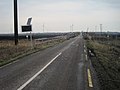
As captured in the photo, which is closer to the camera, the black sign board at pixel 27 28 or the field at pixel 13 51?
the field at pixel 13 51

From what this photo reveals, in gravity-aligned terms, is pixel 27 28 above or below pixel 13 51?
above

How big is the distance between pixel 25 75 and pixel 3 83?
2.04 meters

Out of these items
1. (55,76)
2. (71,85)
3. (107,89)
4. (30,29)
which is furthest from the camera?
(30,29)

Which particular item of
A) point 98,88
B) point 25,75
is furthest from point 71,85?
point 25,75

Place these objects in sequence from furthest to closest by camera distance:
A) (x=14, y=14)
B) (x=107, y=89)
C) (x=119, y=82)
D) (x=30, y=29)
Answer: (x=14, y=14)
(x=30, y=29)
(x=119, y=82)
(x=107, y=89)

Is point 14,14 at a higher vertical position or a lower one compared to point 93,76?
higher

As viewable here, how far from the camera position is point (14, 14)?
124ft

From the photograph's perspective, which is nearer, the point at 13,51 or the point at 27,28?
the point at 13,51

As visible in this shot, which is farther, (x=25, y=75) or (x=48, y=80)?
(x=25, y=75)

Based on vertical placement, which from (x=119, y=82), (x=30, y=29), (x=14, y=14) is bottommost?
(x=119, y=82)

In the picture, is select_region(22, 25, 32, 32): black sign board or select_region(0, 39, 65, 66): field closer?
select_region(0, 39, 65, 66): field

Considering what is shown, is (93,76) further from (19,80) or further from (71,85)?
(19,80)

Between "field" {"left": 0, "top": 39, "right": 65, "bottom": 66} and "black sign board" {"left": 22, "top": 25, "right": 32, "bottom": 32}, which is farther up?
"black sign board" {"left": 22, "top": 25, "right": 32, "bottom": 32}

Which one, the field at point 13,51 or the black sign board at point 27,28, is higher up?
the black sign board at point 27,28
